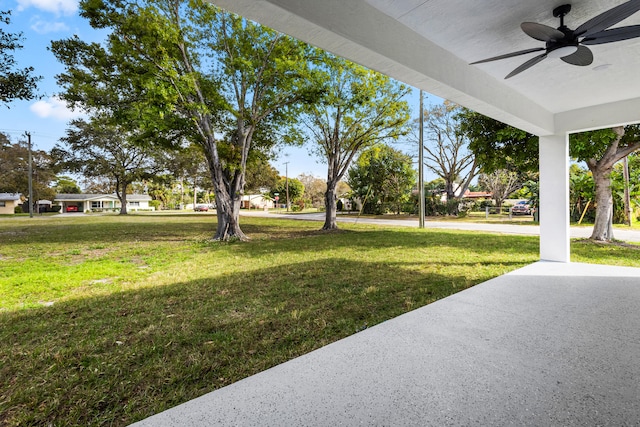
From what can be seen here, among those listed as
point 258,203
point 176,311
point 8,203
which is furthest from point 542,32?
point 258,203

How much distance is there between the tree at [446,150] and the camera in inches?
693

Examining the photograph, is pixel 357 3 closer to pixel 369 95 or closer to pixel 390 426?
pixel 390 426

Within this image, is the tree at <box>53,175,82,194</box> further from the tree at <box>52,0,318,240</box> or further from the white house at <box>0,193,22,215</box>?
the tree at <box>52,0,318,240</box>

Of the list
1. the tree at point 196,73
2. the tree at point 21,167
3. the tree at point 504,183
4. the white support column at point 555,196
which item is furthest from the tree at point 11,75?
the tree at point 504,183

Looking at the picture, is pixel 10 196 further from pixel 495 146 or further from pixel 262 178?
pixel 495 146

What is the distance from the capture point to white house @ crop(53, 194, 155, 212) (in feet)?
112

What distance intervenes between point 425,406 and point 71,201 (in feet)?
145

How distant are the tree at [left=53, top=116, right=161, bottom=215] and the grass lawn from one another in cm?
2036

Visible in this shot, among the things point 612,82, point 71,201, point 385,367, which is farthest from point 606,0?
point 71,201

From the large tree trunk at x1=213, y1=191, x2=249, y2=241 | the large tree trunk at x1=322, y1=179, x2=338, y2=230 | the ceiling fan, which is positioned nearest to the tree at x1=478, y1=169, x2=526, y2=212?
the large tree trunk at x1=322, y1=179, x2=338, y2=230

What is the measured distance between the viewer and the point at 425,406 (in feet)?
4.77

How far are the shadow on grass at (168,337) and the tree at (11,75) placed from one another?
7.33 m

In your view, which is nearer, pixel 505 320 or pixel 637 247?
pixel 505 320

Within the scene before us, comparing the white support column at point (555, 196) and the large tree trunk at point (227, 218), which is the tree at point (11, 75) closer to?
the large tree trunk at point (227, 218)
